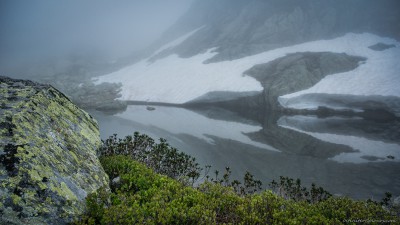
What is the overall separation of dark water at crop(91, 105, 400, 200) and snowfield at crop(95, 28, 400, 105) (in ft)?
45.4

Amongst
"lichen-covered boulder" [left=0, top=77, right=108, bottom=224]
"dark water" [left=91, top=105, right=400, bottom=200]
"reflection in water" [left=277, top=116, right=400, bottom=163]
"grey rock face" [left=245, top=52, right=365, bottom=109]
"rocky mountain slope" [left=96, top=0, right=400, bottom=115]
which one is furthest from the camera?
"grey rock face" [left=245, top=52, right=365, bottom=109]

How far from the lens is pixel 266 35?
88188 millimetres

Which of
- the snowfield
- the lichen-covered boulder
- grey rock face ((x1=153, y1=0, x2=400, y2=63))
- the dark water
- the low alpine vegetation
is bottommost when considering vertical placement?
the dark water

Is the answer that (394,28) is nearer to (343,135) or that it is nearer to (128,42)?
(343,135)

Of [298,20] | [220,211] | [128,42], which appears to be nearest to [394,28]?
[298,20]

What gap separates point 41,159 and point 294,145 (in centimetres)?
2679

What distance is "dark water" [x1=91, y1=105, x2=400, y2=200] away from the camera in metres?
20.3

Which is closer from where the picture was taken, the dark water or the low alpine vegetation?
the low alpine vegetation

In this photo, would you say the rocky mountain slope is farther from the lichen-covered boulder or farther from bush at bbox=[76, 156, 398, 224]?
the lichen-covered boulder

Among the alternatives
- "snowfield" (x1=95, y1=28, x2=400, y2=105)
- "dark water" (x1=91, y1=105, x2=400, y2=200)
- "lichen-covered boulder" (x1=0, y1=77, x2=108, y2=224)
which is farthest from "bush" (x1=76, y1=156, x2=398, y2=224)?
"snowfield" (x1=95, y1=28, x2=400, y2=105)

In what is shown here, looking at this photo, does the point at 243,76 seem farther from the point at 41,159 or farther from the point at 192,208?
the point at 41,159

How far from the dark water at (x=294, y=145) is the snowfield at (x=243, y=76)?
13834mm

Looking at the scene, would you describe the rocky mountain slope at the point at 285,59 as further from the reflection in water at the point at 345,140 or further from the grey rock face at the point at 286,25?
the reflection in water at the point at 345,140

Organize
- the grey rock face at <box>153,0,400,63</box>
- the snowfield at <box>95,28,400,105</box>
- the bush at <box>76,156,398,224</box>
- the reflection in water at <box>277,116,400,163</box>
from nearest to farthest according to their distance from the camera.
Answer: the bush at <box>76,156,398,224</box>
the reflection in water at <box>277,116,400,163</box>
the snowfield at <box>95,28,400,105</box>
the grey rock face at <box>153,0,400,63</box>
